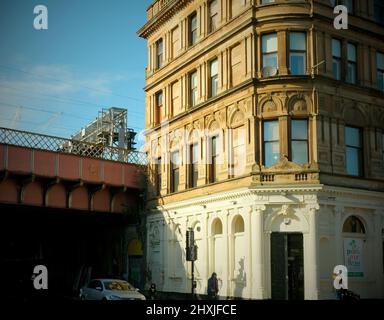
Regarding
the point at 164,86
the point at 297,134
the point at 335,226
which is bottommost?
the point at 335,226

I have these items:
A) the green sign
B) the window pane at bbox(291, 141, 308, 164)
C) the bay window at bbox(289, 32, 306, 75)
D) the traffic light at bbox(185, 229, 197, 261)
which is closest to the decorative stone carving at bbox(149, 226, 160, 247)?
the traffic light at bbox(185, 229, 197, 261)

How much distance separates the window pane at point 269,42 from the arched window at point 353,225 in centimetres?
1054

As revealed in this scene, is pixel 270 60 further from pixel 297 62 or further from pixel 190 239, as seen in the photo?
pixel 190 239

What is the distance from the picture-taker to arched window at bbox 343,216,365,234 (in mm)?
31578

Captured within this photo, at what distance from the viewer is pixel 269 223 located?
30453mm

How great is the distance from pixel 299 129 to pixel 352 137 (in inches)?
150

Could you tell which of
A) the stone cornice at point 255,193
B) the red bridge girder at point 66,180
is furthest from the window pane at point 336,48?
the red bridge girder at point 66,180

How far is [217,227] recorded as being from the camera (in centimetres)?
3491

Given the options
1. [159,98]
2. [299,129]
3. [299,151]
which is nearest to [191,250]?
[299,151]

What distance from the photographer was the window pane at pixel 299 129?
31094 mm

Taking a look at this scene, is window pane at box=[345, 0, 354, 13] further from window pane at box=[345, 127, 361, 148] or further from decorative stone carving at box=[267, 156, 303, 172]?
decorative stone carving at box=[267, 156, 303, 172]

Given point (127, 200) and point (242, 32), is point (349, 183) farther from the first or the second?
point (127, 200)
